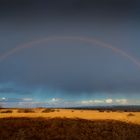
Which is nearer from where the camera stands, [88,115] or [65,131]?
[65,131]

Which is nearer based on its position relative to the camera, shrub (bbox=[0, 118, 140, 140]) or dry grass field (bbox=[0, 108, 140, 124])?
shrub (bbox=[0, 118, 140, 140])

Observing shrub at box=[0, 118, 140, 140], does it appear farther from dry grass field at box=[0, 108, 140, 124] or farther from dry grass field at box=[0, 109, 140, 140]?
dry grass field at box=[0, 108, 140, 124]

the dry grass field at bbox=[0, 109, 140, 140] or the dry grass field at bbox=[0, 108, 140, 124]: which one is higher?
the dry grass field at bbox=[0, 108, 140, 124]

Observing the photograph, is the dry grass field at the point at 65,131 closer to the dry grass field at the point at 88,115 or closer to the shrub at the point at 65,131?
the shrub at the point at 65,131

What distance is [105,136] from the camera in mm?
30203

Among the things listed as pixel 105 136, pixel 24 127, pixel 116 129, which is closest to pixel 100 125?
pixel 116 129

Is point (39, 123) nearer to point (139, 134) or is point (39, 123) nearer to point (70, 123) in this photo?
point (70, 123)

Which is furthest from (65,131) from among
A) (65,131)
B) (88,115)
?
(88,115)

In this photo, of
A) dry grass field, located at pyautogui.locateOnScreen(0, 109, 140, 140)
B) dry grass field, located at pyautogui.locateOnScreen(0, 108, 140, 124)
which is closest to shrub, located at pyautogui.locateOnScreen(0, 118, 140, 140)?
dry grass field, located at pyautogui.locateOnScreen(0, 109, 140, 140)

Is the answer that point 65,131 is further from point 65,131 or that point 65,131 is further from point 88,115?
point 88,115

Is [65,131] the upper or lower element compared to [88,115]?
lower

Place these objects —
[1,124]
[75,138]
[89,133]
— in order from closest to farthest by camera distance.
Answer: [75,138] → [89,133] → [1,124]

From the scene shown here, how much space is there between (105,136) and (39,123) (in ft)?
21.5

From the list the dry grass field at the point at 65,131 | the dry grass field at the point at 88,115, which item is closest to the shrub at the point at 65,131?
the dry grass field at the point at 65,131
